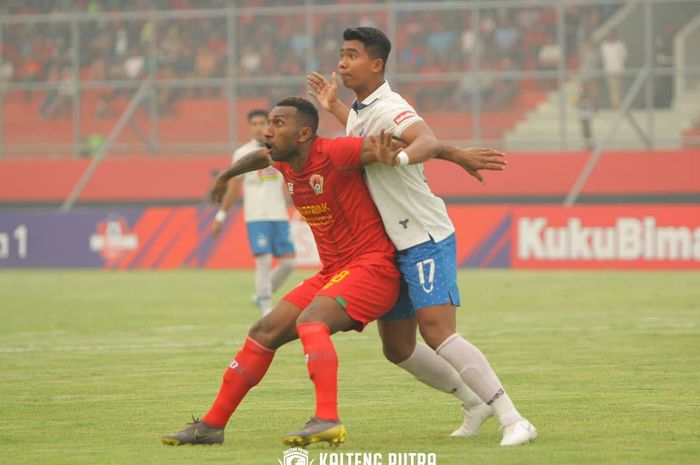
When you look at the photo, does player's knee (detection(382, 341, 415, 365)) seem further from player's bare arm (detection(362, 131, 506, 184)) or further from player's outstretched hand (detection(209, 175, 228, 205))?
player's outstretched hand (detection(209, 175, 228, 205))

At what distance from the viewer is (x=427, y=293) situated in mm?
8180

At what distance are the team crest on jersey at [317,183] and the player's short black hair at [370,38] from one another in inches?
32.7

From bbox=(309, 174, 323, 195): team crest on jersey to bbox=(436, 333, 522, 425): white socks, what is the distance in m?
1.12

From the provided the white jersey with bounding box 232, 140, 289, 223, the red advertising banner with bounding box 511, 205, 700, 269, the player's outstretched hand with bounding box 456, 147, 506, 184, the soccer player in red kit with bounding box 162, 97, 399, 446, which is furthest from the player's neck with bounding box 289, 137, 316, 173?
the red advertising banner with bounding box 511, 205, 700, 269

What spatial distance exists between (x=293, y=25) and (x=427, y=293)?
971 inches

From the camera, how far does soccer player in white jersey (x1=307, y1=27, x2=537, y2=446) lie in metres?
8.16

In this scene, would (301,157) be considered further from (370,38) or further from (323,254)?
(370,38)

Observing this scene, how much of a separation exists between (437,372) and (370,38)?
2.02 meters

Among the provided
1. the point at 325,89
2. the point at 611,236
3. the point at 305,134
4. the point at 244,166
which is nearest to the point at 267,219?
the point at 611,236

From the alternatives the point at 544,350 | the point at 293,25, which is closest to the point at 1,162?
the point at 293,25

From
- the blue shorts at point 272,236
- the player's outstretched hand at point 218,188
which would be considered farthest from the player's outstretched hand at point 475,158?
the blue shorts at point 272,236

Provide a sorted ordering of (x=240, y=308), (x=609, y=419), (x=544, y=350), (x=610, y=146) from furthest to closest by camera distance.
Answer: (x=610, y=146), (x=240, y=308), (x=544, y=350), (x=609, y=419)

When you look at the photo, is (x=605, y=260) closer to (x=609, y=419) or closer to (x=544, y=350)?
(x=544, y=350)

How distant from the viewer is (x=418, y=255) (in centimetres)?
828
